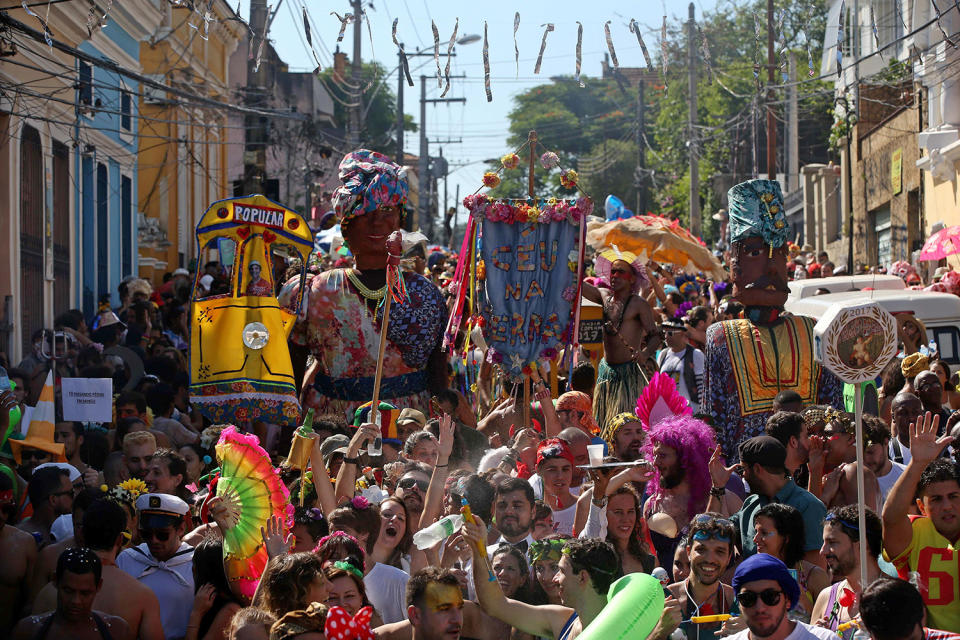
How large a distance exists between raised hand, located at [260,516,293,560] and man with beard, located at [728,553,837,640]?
1.81m

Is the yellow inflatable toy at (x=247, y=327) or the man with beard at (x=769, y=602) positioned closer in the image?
the man with beard at (x=769, y=602)

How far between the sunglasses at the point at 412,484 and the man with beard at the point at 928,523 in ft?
7.27

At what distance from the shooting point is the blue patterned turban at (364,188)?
8.11m

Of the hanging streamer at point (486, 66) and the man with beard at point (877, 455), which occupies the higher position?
the hanging streamer at point (486, 66)

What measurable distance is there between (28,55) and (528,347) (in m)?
9.35

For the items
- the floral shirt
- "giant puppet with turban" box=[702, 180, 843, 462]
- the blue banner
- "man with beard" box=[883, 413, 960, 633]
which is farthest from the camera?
the blue banner

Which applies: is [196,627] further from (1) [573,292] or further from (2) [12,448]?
(1) [573,292]

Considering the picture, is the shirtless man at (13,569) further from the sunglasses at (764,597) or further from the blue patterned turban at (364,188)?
the sunglasses at (764,597)

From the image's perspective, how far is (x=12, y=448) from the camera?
28.6ft

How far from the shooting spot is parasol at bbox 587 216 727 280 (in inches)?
632

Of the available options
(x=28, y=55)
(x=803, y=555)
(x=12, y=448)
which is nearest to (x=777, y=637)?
(x=803, y=555)

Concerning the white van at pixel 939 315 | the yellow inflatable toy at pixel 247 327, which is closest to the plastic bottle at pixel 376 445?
the yellow inflatable toy at pixel 247 327

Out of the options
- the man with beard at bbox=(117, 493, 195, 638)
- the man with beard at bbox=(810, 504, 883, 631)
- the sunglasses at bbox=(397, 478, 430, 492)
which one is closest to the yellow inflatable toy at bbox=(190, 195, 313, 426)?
the sunglasses at bbox=(397, 478, 430, 492)

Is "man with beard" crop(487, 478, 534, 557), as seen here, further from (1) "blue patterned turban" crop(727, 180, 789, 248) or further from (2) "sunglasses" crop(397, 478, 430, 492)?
(1) "blue patterned turban" crop(727, 180, 789, 248)
